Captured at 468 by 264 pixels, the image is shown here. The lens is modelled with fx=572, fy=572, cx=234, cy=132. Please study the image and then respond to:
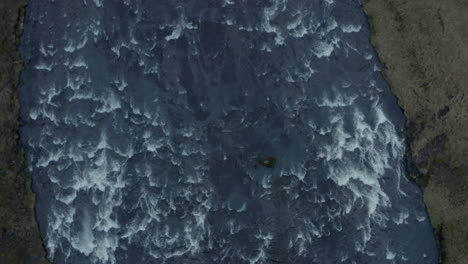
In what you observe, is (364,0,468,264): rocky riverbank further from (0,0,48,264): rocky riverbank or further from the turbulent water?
(0,0,48,264): rocky riverbank

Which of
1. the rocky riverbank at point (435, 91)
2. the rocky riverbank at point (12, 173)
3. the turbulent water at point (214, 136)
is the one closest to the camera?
the turbulent water at point (214, 136)

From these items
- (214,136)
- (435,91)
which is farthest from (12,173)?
(435,91)

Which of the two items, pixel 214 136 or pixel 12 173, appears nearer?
pixel 214 136

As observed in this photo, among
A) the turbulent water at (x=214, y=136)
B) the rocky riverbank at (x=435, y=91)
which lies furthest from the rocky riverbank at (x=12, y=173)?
the rocky riverbank at (x=435, y=91)

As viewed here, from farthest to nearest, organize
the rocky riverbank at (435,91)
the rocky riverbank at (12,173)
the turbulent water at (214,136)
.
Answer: the rocky riverbank at (435,91), the rocky riverbank at (12,173), the turbulent water at (214,136)

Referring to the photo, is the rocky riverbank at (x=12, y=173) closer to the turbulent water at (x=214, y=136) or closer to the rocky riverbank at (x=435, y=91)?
the turbulent water at (x=214, y=136)

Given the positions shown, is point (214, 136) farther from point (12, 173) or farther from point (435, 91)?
point (435, 91)

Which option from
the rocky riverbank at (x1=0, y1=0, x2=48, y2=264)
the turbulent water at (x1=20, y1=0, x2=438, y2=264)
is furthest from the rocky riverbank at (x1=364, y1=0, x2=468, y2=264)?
the rocky riverbank at (x1=0, y1=0, x2=48, y2=264)
